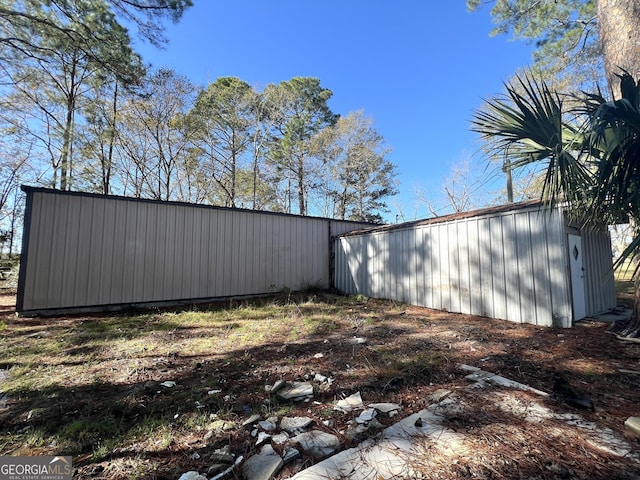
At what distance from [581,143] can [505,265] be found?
259cm

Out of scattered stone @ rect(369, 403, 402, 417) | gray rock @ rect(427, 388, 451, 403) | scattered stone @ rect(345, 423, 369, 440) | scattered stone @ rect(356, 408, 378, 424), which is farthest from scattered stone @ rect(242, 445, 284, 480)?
gray rock @ rect(427, 388, 451, 403)

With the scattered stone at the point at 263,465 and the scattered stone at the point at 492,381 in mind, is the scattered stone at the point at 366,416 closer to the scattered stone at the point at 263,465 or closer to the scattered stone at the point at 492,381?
the scattered stone at the point at 263,465

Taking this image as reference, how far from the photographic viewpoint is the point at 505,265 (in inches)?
187

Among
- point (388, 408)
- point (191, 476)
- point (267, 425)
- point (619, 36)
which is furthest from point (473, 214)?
point (191, 476)

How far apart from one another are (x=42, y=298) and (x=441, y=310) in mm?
7904

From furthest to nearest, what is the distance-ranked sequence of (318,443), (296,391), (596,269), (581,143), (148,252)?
(148,252) → (596,269) → (581,143) → (296,391) → (318,443)

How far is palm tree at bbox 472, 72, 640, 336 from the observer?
2.17 metres

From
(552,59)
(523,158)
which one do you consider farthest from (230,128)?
(523,158)

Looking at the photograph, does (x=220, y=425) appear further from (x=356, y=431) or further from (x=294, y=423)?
(x=356, y=431)

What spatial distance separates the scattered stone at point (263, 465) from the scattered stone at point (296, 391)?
0.65 metres

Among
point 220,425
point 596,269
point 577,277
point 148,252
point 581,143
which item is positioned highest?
point 581,143

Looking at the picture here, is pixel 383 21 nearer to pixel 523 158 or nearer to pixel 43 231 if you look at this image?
pixel 523 158

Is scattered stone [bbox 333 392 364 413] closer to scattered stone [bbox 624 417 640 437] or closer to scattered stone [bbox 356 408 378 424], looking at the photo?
scattered stone [bbox 356 408 378 424]

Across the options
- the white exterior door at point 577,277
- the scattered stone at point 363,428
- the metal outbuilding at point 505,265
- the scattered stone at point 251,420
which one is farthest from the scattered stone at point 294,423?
the white exterior door at point 577,277
